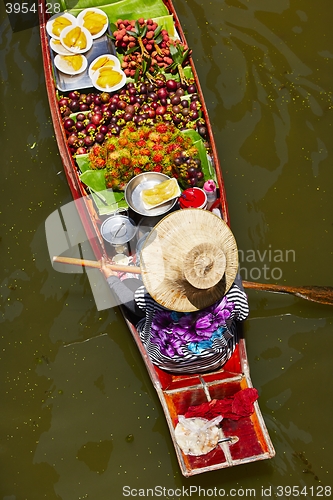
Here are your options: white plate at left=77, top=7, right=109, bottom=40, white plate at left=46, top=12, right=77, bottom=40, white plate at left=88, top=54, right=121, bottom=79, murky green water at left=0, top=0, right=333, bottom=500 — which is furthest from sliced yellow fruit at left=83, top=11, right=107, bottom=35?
murky green water at left=0, top=0, right=333, bottom=500

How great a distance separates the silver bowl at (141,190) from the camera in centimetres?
427

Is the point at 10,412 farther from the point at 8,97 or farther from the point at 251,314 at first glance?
the point at 8,97

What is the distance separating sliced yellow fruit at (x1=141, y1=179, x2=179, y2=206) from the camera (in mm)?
4137

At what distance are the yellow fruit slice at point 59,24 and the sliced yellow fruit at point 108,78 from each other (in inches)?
25.6

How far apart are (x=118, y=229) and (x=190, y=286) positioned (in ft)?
4.96

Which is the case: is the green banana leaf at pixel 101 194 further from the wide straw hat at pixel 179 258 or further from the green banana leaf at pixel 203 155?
the wide straw hat at pixel 179 258

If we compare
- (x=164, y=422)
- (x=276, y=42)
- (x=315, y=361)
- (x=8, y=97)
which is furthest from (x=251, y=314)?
(x=8, y=97)

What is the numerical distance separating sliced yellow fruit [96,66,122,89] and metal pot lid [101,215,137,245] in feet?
4.56

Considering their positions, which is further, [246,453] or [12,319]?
[12,319]

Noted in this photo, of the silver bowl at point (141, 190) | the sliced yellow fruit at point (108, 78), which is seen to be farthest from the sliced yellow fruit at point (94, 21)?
the silver bowl at point (141, 190)

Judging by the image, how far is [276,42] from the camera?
224 inches

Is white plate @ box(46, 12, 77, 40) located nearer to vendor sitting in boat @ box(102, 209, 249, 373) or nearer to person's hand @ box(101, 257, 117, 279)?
person's hand @ box(101, 257, 117, 279)

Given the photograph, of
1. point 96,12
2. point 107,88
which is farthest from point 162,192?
point 96,12

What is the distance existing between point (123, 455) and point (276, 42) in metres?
5.02
